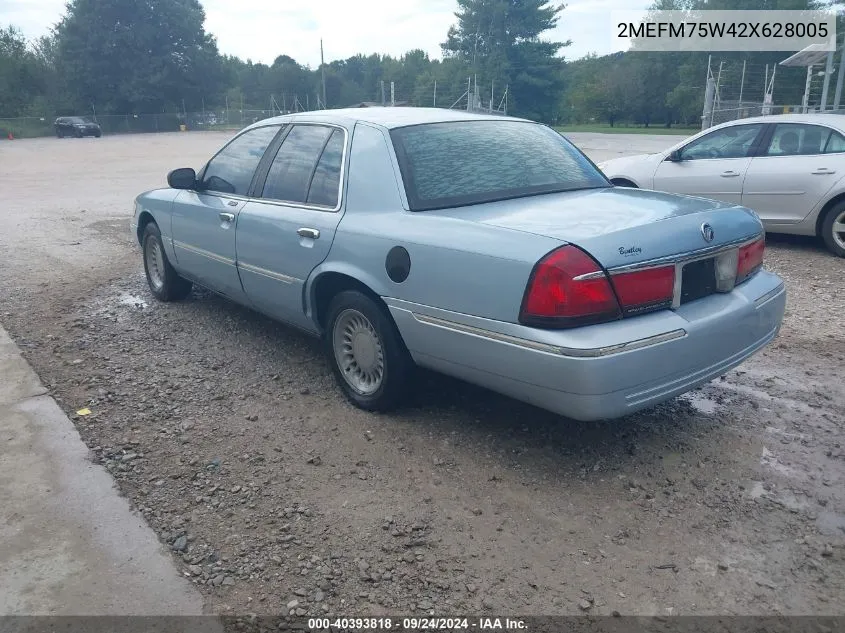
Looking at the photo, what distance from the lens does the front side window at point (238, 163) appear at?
5020 mm

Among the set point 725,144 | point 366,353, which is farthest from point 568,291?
point 725,144

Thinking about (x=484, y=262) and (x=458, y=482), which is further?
(x=458, y=482)

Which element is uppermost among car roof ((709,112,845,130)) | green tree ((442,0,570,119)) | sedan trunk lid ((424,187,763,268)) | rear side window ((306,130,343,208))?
green tree ((442,0,570,119))

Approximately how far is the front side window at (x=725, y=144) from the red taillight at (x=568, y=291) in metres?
6.35

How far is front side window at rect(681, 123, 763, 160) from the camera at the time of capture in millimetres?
8469

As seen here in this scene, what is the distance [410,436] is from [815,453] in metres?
1.99

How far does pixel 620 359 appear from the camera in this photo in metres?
3.04

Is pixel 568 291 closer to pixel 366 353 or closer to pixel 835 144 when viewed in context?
pixel 366 353

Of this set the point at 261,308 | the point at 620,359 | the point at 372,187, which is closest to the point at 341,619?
the point at 620,359

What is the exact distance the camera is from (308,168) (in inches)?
177

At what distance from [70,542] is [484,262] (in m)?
2.09

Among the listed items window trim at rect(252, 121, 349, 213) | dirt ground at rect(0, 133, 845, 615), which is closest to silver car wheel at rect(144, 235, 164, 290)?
dirt ground at rect(0, 133, 845, 615)

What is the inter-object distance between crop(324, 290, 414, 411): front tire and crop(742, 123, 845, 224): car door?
5.90 metres

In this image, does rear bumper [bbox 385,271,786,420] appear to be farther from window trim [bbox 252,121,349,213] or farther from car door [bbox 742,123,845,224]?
car door [bbox 742,123,845,224]
